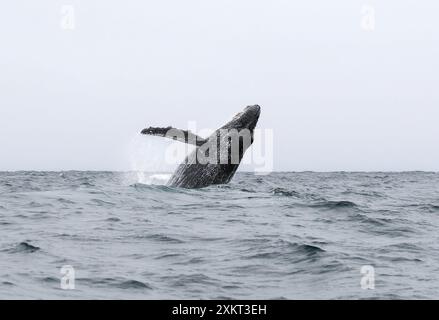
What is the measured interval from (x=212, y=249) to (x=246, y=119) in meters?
9.84

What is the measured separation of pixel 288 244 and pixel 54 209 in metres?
7.57

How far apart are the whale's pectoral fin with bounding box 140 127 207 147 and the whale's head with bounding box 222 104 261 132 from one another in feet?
3.95

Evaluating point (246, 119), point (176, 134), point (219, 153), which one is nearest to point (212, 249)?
point (176, 134)

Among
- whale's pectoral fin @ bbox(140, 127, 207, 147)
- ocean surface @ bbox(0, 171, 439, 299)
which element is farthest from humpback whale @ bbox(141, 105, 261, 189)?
ocean surface @ bbox(0, 171, 439, 299)

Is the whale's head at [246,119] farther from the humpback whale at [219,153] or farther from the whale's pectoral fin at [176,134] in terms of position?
the whale's pectoral fin at [176,134]

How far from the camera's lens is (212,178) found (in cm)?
2066

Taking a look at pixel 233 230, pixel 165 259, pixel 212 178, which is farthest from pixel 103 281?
pixel 212 178

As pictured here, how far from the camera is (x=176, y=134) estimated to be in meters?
19.9

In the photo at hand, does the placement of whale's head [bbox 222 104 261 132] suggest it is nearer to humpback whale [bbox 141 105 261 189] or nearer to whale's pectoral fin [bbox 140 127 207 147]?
humpback whale [bbox 141 105 261 189]

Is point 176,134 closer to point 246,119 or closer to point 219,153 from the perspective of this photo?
point 219,153

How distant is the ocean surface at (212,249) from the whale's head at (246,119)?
9.43ft

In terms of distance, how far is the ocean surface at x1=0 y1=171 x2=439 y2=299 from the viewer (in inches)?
348

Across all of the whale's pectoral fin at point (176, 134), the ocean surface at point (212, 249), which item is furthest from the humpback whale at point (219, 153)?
the ocean surface at point (212, 249)
